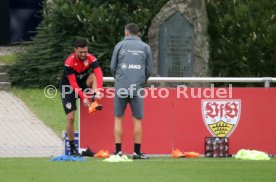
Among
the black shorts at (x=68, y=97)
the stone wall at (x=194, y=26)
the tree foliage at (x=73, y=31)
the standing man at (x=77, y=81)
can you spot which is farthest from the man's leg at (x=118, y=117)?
the tree foliage at (x=73, y=31)

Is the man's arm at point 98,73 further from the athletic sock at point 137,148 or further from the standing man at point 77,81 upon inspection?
the athletic sock at point 137,148

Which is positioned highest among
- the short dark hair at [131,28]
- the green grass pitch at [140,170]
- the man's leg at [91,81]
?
the short dark hair at [131,28]

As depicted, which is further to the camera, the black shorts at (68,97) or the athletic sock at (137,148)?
the black shorts at (68,97)

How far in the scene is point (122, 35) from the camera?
24.2 m

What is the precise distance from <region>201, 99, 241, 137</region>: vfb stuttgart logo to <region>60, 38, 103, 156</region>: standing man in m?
1.91

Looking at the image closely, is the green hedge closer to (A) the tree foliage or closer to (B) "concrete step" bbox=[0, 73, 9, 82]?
(A) the tree foliage

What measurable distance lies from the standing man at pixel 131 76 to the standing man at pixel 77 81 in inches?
14.3

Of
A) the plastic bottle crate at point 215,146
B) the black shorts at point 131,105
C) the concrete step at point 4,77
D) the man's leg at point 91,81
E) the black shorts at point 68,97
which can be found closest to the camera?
the black shorts at point 131,105

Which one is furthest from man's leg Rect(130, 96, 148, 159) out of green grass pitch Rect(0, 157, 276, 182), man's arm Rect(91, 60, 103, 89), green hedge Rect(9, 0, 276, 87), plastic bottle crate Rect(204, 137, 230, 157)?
green hedge Rect(9, 0, 276, 87)

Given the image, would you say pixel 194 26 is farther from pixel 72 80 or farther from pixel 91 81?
pixel 72 80

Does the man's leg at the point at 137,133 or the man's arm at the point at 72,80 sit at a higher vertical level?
the man's arm at the point at 72,80

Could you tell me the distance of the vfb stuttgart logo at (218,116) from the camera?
54.7ft

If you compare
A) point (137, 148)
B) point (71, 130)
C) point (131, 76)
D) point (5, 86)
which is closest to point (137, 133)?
point (137, 148)

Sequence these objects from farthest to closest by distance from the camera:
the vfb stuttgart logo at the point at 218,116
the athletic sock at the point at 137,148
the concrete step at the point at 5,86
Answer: the concrete step at the point at 5,86 < the vfb stuttgart logo at the point at 218,116 < the athletic sock at the point at 137,148
